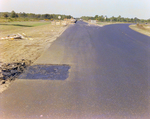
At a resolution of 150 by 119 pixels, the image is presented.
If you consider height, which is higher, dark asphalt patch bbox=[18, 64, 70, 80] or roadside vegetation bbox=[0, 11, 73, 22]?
roadside vegetation bbox=[0, 11, 73, 22]

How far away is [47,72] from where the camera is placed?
25.7 feet

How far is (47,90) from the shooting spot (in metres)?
5.85

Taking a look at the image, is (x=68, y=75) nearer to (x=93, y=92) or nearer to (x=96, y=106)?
(x=93, y=92)

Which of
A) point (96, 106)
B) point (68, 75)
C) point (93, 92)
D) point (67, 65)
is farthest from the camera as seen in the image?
point (67, 65)

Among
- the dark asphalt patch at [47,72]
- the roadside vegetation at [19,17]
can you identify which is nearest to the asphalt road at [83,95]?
the dark asphalt patch at [47,72]

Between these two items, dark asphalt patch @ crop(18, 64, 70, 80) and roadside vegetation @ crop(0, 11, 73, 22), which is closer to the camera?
dark asphalt patch @ crop(18, 64, 70, 80)

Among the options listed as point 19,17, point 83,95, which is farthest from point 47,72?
point 19,17

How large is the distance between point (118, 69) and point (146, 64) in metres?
2.07

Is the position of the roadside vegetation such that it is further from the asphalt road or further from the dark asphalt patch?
the asphalt road

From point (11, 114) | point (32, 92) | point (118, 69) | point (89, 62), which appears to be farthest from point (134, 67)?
point (11, 114)

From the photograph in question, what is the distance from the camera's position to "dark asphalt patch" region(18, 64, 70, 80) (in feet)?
23.7

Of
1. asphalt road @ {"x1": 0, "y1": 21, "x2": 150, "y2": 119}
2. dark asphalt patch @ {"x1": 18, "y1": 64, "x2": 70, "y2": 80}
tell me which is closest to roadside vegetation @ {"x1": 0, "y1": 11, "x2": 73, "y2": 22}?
dark asphalt patch @ {"x1": 18, "y1": 64, "x2": 70, "y2": 80}

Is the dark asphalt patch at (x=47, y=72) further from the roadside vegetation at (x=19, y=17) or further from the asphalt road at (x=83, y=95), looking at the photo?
the roadside vegetation at (x=19, y=17)

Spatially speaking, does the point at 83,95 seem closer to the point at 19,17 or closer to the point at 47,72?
the point at 47,72
